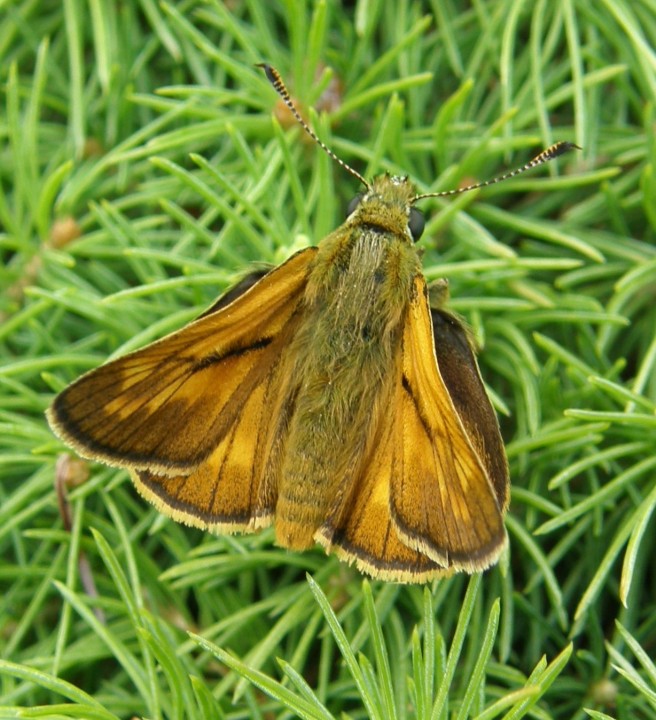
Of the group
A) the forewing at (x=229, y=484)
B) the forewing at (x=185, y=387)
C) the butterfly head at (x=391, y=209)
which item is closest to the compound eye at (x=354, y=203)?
the butterfly head at (x=391, y=209)

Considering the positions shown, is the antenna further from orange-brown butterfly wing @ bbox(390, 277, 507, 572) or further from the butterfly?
orange-brown butterfly wing @ bbox(390, 277, 507, 572)

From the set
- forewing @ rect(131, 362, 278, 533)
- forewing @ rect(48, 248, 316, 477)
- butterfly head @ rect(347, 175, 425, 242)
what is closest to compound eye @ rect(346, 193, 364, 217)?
butterfly head @ rect(347, 175, 425, 242)

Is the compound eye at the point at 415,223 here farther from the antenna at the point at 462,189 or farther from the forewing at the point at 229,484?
the forewing at the point at 229,484

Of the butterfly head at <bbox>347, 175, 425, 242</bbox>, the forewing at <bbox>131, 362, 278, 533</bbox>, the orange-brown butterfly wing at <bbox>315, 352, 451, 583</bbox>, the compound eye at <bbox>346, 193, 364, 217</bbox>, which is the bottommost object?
the orange-brown butterfly wing at <bbox>315, 352, 451, 583</bbox>

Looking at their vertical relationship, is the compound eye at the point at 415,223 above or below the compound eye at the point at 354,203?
below

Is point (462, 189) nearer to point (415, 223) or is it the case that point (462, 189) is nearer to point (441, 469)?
point (415, 223)
